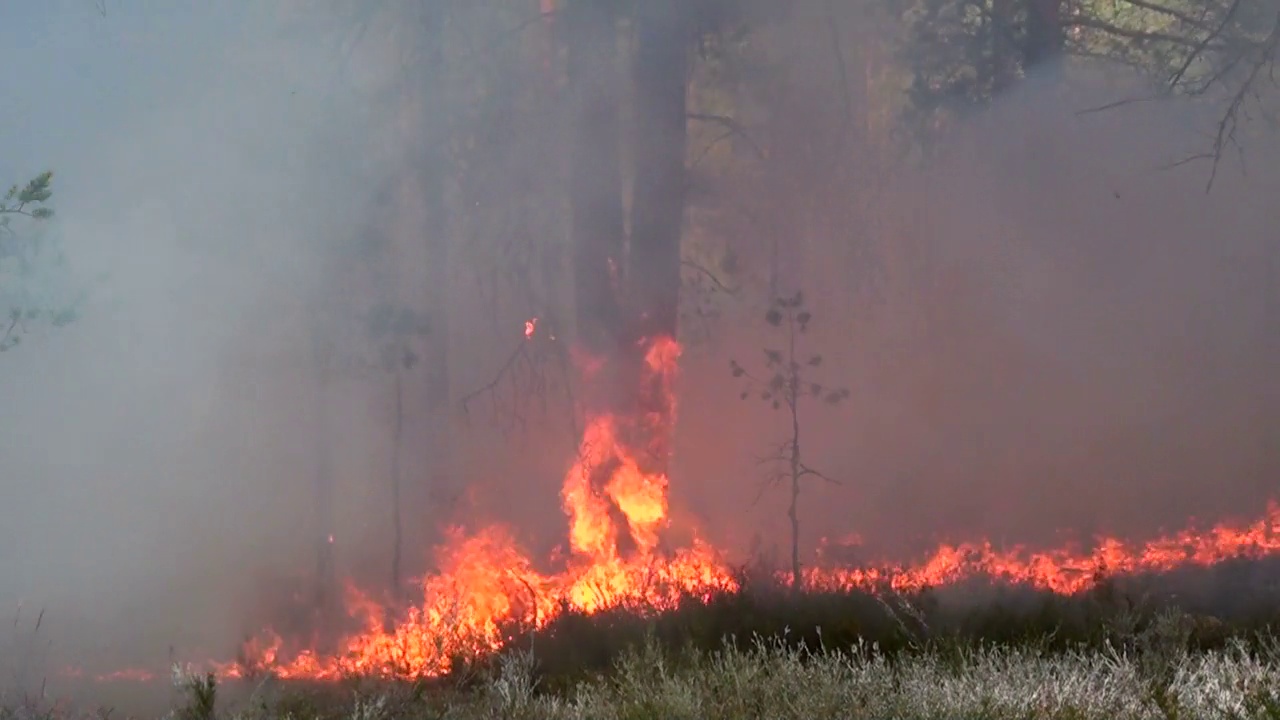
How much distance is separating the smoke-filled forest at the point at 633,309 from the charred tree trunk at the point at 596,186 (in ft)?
0.07

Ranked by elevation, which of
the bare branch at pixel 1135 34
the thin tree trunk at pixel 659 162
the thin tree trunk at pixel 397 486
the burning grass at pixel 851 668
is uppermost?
the bare branch at pixel 1135 34

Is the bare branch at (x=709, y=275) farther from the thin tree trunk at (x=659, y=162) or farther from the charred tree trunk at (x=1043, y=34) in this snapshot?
the charred tree trunk at (x=1043, y=34)

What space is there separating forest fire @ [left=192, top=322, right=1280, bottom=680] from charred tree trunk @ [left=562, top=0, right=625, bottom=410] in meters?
0.28

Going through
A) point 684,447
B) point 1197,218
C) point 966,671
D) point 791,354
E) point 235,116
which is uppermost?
point 235,116

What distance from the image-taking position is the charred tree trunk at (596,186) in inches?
274

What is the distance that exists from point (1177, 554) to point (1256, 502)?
646 millimetres

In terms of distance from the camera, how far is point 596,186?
7.03 metres

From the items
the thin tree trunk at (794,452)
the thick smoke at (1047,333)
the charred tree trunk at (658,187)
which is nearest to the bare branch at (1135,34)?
the thick smoke at (1047,333)

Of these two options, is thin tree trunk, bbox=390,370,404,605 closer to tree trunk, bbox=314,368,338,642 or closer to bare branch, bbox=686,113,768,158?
tree trunk, bbox=314,368,338,642

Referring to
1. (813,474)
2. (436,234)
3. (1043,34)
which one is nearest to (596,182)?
(436,234)

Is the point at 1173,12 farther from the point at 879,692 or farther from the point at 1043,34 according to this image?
the point at 879,692

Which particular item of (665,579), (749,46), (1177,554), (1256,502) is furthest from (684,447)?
(1256,502)

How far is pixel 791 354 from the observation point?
23.2 ft

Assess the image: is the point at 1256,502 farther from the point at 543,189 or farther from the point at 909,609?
the point at 543,189
